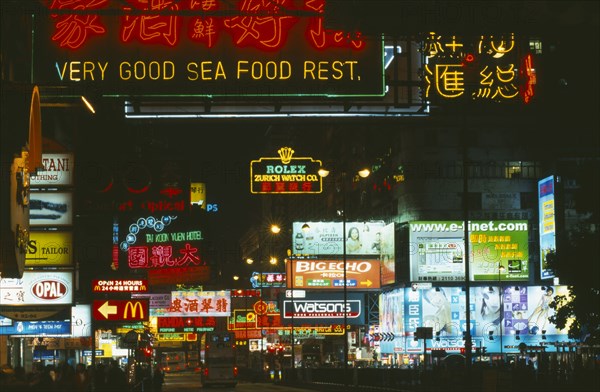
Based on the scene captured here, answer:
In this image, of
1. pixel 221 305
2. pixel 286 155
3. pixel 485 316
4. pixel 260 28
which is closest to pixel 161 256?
pixel 286 155

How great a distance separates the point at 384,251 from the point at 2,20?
253ft

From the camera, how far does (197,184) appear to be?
84812 millimetres

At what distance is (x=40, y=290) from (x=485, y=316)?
72525 millimetres

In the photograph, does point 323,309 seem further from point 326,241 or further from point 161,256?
point 161,256

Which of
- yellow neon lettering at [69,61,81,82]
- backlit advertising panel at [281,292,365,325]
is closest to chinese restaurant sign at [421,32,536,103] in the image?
yellow neon lettering at [69,61,81,82]

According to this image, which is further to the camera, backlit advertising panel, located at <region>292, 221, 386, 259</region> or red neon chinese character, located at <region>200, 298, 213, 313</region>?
backlit advertising panel, located at <region>292, 221, 386, 259</region>

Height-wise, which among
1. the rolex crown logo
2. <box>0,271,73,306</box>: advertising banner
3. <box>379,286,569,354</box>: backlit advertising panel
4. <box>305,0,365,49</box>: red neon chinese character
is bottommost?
<box>379,286,569,354</box>: backlit advertising panel

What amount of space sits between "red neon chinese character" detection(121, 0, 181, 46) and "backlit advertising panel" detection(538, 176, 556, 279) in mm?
71391

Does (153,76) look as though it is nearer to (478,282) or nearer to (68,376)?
(68,376)

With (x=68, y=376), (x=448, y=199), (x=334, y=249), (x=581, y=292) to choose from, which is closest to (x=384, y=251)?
(x=448, y=199)

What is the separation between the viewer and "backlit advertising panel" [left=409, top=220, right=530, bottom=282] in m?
85.6

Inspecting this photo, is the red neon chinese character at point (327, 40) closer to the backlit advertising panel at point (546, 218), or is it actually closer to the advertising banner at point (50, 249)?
the advertising banner at point (50, 249)

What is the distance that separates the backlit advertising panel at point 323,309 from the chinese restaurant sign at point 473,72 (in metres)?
52.8

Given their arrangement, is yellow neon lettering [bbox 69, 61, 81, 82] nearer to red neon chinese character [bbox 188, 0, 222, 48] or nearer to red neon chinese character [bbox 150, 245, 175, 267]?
red neon chinese character [bbox 188, 0, 222, 48]
